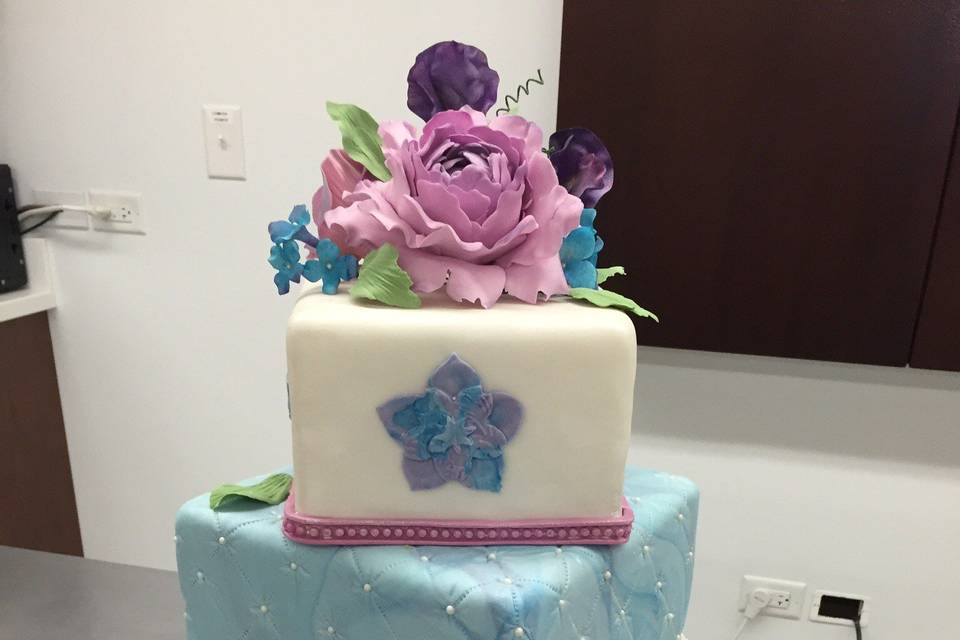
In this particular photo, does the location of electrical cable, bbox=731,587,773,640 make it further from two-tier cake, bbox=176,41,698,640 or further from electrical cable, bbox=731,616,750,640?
two-tier cake, bbox=176,41,698,640

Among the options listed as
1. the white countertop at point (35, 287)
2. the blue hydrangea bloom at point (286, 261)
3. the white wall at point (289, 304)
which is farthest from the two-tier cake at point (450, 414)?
the white countertop at point (35, 287)

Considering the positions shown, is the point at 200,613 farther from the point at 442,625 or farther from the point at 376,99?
the point at 376,99

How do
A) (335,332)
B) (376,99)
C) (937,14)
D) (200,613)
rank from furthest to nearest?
(376,99) < (937,14) < (200,613) < (335,332)

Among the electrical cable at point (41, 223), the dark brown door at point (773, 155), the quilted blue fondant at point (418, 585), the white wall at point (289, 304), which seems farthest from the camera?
the electrical cable at point (41, 223)

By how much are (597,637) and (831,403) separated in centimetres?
87


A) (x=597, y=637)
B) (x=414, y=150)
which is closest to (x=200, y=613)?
(x=597, y=637)

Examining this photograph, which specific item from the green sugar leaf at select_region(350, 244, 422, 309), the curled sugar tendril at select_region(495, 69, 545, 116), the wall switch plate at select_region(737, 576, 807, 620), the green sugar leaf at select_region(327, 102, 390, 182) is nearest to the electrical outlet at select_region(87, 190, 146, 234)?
the curled sugar tendril at select_region(495, 69, 545, 116)

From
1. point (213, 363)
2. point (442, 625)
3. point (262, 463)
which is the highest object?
point (442, 625)

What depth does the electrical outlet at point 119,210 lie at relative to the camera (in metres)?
1.47

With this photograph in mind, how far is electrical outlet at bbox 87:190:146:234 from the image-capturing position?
147cm

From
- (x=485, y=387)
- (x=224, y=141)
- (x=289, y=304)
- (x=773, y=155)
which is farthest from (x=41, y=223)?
(x=773, y=155)

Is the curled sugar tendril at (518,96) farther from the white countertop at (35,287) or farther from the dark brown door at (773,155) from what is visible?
the white countertop at (35,287)

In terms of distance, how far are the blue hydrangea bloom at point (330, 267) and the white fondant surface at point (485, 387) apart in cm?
3

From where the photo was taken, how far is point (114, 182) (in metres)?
1.47
